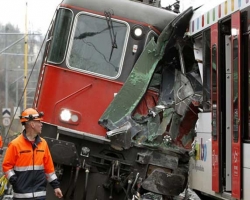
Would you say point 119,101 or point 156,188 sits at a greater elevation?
point 119,101

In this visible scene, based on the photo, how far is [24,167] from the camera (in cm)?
556

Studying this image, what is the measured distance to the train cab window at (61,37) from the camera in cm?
751

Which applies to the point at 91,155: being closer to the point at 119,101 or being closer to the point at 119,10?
the point at 119,101

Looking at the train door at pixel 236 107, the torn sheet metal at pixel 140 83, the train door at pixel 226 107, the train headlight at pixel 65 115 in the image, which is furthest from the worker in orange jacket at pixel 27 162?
the train door at pixel 236 107

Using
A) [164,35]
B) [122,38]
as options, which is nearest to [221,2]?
[164,35]

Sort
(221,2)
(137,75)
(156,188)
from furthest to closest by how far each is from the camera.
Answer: (137,75), (156,188), (221,2)

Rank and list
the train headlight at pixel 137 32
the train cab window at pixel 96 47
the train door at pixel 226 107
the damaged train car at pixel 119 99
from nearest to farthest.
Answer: the train door at pixel 226 107, the damaged train car at pixel 119 99, the train cab window at pixel 96 47, the train headlight at pixel 137 32

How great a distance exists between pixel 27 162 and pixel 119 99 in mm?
2062

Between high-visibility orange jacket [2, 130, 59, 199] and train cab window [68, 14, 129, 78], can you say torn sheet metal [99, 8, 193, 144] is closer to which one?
train cab window [68, 14, 129, 78]

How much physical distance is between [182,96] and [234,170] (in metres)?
2.16

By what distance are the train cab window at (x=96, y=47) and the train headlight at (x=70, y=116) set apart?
60cm

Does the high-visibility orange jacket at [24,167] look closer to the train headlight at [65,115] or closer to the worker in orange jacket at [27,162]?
the worker in orange jacket at [27,162]

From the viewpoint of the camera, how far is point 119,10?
762 cm

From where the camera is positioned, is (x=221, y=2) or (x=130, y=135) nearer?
(x=221, y=2)
